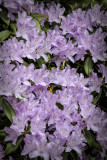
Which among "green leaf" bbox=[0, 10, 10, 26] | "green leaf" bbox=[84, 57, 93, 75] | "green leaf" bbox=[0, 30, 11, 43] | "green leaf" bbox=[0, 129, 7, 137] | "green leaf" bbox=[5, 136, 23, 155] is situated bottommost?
"green leaf" bbox=[5, 136, 23, 155]

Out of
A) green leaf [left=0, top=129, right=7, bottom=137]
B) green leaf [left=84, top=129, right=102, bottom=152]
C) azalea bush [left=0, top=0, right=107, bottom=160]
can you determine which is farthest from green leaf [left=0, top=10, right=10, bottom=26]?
green leaf [left=84, top=129, right=102, bottom=152]

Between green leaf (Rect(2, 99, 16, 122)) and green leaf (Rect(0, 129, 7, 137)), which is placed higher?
green leaf (Rect(2, 99, 16, 122))

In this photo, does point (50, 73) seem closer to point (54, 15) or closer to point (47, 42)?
point (47, 42)

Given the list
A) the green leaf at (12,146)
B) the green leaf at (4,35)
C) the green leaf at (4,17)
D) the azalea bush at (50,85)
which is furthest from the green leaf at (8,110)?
the green leaf at (4,17)

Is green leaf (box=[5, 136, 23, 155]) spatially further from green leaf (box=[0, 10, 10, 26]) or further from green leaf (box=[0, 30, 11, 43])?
green leaf (box=[0, 10, 10, 26])

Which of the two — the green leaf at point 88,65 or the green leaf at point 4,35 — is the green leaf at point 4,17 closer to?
the green leaf at point 4,35

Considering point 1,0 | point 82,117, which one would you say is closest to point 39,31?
point 1,0

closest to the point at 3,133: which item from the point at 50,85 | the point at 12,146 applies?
the point at 12,146

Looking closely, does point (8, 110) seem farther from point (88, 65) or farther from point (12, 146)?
point (88, 65)
